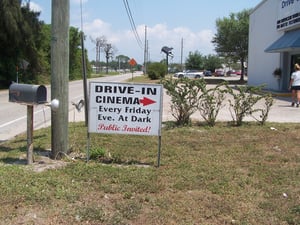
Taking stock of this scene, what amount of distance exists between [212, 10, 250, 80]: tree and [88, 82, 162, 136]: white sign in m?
41.0

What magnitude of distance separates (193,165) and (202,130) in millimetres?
3062

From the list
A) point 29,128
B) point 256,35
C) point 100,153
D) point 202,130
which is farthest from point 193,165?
point 256,35

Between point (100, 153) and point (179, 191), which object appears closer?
point (179, 191)

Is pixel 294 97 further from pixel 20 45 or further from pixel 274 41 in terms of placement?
pixel 20 45

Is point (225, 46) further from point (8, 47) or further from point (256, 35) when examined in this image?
point (8, 47)

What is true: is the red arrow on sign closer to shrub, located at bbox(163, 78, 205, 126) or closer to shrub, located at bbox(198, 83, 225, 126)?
shrub, located at bbox(163, 78, 205, 126)

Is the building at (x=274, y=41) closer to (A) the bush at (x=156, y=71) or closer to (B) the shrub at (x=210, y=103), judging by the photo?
(B) the shrub at (x=210, y=103)

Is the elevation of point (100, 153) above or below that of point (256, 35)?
below

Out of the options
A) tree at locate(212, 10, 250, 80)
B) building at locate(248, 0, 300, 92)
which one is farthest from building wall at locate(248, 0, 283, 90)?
tree at locate(212, 10, 250, 80)

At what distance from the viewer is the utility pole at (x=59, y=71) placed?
5.81 metres

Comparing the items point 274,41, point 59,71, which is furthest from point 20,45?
point 59,71

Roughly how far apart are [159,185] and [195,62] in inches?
3383

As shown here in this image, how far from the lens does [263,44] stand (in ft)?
90.2

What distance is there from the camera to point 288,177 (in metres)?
5.15
